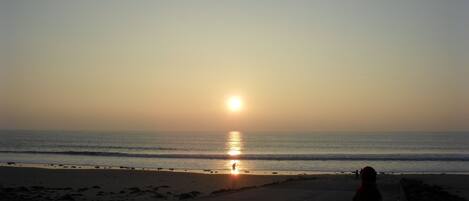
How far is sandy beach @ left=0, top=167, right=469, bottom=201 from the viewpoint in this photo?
19219mm

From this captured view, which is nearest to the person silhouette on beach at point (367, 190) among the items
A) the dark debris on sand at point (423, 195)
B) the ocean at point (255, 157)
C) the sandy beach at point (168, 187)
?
the sandy beach at point (168, 187)

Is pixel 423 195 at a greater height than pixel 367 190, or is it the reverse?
pixel 367 190

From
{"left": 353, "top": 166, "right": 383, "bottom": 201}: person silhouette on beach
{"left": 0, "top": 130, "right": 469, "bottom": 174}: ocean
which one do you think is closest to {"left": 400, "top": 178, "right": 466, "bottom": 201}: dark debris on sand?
{"left": 353, "top": 166, "right": 383, "bottom": 201}: person silhouette on beach

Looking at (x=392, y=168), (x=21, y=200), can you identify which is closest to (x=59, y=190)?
(x=21, y=200)

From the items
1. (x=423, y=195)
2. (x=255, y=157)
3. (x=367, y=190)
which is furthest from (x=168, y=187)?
(x=255, y=157)

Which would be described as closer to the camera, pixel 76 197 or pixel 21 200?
pixel 21 200

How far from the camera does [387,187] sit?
21.2m

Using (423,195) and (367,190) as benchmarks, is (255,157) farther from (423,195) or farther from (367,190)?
(367,190)

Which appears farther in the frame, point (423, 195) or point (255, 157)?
point (255, 157)

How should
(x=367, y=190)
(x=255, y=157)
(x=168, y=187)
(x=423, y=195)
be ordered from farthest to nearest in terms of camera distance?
(x=255, y=157) < (x=168, y=187) < (x=423, y=195) < (x=367, y=190)

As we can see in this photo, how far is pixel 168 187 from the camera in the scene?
87.1ft

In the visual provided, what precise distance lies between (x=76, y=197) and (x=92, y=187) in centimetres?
487

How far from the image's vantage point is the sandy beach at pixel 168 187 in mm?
19219

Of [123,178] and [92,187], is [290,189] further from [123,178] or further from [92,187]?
[123,178]
